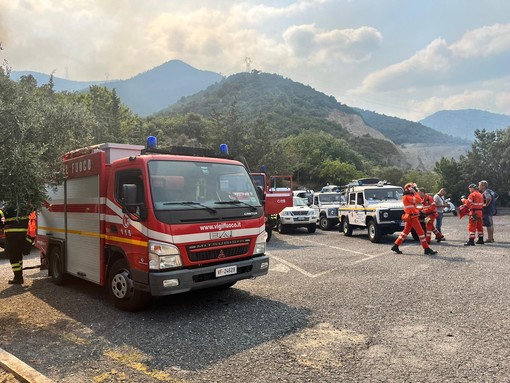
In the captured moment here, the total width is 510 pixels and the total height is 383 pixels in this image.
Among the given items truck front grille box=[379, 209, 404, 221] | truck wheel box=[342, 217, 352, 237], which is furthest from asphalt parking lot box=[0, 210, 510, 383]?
truck wheel box=[342, 217, 352, 237]

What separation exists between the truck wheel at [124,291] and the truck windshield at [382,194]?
10760 mm

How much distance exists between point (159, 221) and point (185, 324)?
1.47 metres

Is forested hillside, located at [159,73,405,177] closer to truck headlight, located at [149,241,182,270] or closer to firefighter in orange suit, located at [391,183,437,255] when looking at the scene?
firefighter in orange suit, located at [391,183,437,255]

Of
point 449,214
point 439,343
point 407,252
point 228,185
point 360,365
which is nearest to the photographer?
point 360,365

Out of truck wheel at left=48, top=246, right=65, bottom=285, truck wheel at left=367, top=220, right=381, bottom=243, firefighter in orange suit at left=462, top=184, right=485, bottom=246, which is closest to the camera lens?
truck wheel at left=48, top=246, right=65, bottom=285

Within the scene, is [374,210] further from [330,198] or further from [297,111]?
[297,111]

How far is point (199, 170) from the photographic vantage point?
6355 millimetres

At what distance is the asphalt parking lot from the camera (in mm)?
4133

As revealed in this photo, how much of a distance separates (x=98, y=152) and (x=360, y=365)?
5104 mm

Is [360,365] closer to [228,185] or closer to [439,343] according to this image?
[439,343]

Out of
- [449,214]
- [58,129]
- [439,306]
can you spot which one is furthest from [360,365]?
[449,214]

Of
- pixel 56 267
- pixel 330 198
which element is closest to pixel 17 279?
pixel 56 267

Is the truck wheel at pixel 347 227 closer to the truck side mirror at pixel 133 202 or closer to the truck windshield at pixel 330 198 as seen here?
the truck windshield at pixel 330 198

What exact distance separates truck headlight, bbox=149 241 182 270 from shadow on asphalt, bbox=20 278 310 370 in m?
0.83
